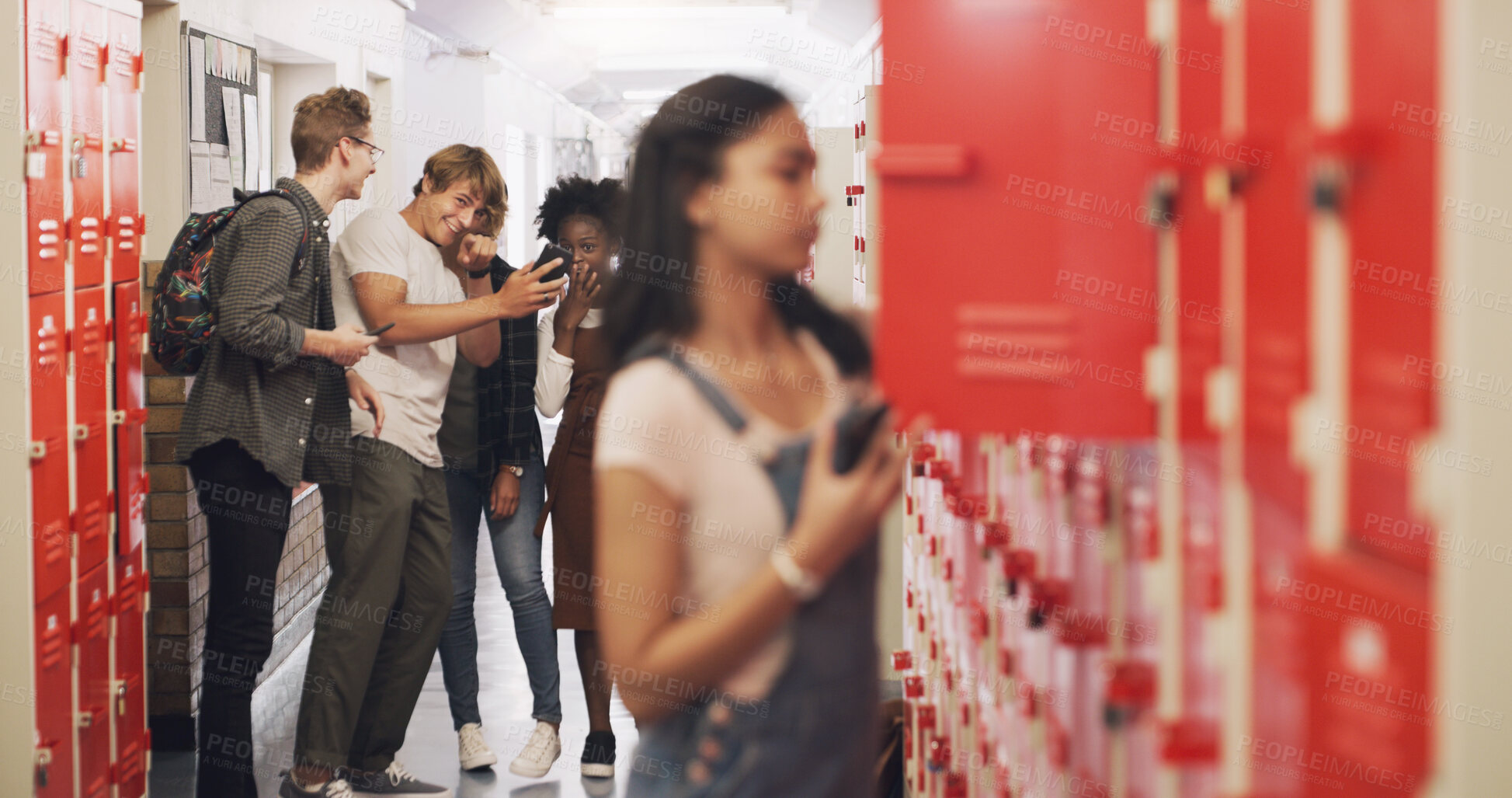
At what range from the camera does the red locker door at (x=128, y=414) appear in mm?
3088

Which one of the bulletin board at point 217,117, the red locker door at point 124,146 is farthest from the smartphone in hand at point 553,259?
the bulletin board at point 217,117

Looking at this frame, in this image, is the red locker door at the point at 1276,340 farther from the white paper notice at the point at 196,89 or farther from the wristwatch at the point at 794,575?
the white paper notice at the point at 196,89

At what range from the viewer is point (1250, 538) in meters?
0.91

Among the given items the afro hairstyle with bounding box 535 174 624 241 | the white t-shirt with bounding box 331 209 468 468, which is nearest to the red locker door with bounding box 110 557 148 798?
the white t-shirt with bounding box 331 209 468 468

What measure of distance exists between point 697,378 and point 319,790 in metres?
2.44

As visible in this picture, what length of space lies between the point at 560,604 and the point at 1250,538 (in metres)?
2.83

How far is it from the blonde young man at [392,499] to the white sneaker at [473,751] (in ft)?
0.69

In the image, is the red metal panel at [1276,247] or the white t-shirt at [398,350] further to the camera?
the white t-shirt at [398,350]

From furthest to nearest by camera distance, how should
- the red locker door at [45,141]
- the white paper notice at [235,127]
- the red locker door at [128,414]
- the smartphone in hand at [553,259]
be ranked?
the white paper notice at [235,127], the smartphone in hand at [553,259], the red locker door at [128,414], the red locker door at [45,141]

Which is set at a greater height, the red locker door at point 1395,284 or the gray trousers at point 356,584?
the red locker door at point 1395,284

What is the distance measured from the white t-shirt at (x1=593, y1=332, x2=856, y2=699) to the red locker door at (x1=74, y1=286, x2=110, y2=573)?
2086 millimetres

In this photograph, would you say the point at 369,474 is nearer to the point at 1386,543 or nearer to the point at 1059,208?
the point at 1059,208

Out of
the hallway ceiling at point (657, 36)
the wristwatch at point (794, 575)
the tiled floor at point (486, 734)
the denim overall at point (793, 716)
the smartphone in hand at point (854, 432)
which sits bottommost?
the tiled floor at point (486, 734)

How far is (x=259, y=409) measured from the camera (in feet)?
9.77
